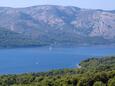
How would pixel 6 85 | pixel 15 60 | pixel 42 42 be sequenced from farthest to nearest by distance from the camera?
pixel 42 42 < pixel 15 60 < pixel 6 85

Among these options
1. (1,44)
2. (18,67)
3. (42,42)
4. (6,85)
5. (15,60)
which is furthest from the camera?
(42,42)

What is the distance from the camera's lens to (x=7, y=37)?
193625mm

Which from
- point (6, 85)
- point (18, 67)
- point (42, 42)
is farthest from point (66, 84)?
point (42, 42)

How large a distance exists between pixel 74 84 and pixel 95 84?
8.65 ft

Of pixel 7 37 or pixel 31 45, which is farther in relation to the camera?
pixel 7 37

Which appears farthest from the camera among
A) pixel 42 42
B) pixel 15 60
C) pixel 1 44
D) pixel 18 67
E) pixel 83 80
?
pixel 42 42

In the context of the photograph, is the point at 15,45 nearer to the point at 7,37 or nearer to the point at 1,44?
the point at 1,44

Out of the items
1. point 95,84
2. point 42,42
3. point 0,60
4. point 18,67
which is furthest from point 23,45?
point 95,84

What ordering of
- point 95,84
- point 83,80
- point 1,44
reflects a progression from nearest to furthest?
point 95,84 < point 83,80 < point 1,44

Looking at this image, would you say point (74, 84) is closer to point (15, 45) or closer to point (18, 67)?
point (18, 67)

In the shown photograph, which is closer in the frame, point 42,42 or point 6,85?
point 6,85

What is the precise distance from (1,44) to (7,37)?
2057 centimetres

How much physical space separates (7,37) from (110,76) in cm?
16859

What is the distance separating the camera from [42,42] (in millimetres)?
192125
